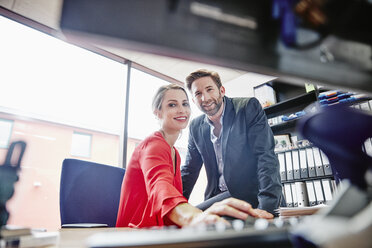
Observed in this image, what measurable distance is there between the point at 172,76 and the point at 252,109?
2479mm

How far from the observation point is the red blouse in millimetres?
708

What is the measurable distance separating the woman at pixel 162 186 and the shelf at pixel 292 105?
197 centimetres

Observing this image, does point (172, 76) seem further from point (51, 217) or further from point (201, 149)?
point (51, 217)

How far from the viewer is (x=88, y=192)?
1391 mm

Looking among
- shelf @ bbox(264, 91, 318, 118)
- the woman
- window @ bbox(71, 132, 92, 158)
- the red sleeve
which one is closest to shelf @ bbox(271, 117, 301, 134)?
shelf @ bbox(264, 91, 318, 118)

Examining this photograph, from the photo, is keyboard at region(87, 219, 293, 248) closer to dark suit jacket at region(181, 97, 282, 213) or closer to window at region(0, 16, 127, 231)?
dark suit jacket at region(181, 97, 282, 213)

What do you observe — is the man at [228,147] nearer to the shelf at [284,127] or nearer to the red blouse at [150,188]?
the red blouse at [150,188]

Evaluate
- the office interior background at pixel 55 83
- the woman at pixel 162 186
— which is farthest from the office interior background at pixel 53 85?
the woman at pixel 162 186

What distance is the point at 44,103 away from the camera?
9.97ft

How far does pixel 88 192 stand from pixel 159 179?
2.67 ft

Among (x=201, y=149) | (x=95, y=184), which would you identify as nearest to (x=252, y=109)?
(x=201, y=149)

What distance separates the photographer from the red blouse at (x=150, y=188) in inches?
27.9

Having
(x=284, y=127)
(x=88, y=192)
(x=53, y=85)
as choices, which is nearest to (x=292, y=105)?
(x=284, y=127)

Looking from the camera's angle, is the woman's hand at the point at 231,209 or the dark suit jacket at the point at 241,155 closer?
the woman's hand at the point at 231,209
